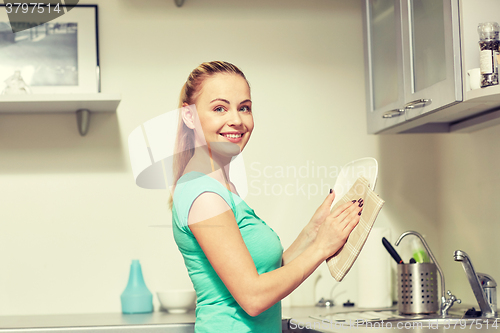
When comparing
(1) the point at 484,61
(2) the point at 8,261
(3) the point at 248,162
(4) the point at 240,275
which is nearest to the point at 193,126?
(4) the point at 240,275

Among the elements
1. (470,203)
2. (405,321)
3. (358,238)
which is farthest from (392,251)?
(358,238)

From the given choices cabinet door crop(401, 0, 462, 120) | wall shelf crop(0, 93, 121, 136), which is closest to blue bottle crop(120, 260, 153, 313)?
wall shelf crop(0, 93, 121, 136)

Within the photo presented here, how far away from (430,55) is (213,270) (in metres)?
0.85

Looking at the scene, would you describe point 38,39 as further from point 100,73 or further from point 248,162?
point 248,162

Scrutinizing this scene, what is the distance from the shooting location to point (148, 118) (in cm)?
185

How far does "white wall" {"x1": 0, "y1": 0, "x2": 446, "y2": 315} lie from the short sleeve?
91 cm

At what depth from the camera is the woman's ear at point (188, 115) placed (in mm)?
1049

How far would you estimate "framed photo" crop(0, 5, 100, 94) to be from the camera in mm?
1775

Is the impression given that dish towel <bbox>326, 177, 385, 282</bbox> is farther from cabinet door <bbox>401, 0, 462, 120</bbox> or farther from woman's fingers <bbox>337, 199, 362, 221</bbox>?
cabinet door <bbox>401, 0, 462, 120</bbox>

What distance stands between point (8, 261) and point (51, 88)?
2.03 feet

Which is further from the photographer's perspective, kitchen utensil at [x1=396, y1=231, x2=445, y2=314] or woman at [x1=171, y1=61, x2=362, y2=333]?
kitchen utensil at [x1=396, y1=231, x2=445, y2=314]

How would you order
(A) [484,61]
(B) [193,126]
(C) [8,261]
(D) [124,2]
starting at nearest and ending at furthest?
1. (B) [193,126]
2. (A) [484,61]
3. (C) [8,261]
4. (D) [124,2]

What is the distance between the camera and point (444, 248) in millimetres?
1891

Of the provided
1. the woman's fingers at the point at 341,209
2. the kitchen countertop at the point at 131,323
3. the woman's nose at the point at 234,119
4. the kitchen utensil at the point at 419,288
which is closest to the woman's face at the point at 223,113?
the woman's nose at the point at 234,119
